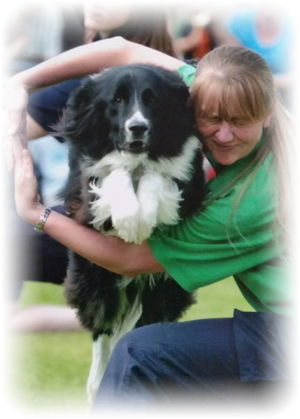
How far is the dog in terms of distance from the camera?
111 inches

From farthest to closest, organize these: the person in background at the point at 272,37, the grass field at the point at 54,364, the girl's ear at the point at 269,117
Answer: the person in background at the point at 272,37 → the grass field at the point at 54,364 → the girl's ear at the point at 269,117

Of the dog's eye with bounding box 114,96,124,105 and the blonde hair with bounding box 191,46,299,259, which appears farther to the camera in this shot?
the dog's eye with bounding box 114,96,124,105

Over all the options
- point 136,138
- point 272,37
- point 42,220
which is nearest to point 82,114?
point 136,138

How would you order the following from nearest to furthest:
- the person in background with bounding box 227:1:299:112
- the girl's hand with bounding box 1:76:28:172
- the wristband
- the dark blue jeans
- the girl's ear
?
the dark blue jeans → the girl's ear → the wristband → the girl's hand with bounding box 1:76:28:172 → the person in background with bounding box 227:1:299:112

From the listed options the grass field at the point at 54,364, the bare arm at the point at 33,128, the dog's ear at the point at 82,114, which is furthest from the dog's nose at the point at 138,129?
the bare arm at the point at 33,128

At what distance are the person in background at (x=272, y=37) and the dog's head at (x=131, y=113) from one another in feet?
2.44

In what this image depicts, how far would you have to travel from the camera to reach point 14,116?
3.09m

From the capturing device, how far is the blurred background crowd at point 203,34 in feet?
12.1

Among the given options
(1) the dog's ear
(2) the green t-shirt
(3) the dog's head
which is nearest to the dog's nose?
(3) the dog's head

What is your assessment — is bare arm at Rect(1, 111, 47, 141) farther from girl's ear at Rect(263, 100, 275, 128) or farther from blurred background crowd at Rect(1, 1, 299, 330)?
girl's ear at Rect(263, 100, 275, 128)

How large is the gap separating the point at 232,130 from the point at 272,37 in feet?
4.17

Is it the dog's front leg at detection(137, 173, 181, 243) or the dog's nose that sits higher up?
the dog's nose

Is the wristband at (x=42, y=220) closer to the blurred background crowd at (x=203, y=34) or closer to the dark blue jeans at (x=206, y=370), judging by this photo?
the blurred background crowd at (x=203, y=34)

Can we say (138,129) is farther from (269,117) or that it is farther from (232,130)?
(269,117)
